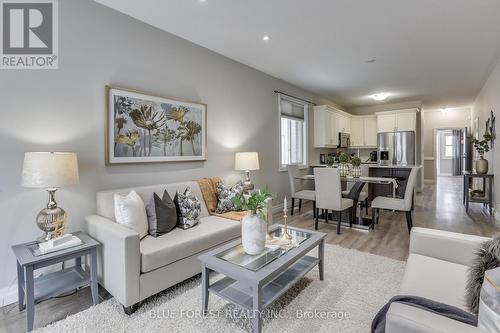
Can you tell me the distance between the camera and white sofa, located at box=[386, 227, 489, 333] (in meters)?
0.93

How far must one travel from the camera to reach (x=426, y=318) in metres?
0.94

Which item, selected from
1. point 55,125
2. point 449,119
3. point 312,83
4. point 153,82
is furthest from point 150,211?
point 449,119

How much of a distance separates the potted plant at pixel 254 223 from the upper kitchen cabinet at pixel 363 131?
6.92 meters

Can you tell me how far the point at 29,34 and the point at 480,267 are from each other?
142 inches

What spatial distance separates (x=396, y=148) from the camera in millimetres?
7109

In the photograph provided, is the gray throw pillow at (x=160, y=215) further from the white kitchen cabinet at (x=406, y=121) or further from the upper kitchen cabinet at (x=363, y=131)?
the upper kitchen cabinet at (x=363, y=131)

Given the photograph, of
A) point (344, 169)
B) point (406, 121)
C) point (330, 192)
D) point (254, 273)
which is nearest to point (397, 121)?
point (406, 121)

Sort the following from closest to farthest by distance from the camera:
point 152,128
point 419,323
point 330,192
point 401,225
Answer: point 419,323, point 152,128, point 330,192, point 401,225

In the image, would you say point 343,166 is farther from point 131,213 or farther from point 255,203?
point 131,213

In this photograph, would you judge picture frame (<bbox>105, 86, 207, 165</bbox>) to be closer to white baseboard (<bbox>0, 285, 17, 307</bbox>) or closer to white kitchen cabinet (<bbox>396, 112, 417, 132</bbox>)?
white baseboard (<bbox>0, 285, 17, 307</bbox>)

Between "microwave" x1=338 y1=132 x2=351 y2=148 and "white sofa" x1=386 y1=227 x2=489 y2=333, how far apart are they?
18.1 ft

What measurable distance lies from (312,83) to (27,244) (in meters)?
5.33

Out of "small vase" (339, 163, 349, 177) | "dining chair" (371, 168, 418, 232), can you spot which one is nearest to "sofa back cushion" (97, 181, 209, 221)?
"small vase" (339, 163, 349, 177)

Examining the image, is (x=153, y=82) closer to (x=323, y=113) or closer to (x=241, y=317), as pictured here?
(x=241, y=317)
